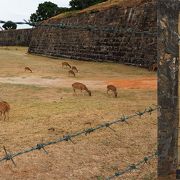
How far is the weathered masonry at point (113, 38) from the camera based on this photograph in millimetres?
21203

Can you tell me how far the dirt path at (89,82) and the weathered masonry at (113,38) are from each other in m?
2.76

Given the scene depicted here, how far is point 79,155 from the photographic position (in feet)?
19.5

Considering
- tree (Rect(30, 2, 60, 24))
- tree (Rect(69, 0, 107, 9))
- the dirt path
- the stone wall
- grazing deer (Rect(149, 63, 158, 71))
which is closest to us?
the dirt path

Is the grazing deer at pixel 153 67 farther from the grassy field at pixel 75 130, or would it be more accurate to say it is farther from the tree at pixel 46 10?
the tree at pixel 46 10

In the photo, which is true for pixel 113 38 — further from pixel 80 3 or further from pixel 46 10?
pixel 46 10

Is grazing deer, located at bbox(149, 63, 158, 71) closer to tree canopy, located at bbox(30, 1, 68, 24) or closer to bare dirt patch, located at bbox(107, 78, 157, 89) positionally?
bare dirt patch, located at bbox(107, 78, 157, 89)

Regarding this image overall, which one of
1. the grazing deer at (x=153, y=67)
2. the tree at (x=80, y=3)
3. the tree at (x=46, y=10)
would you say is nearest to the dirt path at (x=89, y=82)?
the grazing deer at (x=153, y=67)

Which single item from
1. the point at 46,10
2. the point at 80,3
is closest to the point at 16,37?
the point at 80,3

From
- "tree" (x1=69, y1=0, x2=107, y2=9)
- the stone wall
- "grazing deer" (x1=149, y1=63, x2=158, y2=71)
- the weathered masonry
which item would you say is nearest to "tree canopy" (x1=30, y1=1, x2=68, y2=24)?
the stone wall

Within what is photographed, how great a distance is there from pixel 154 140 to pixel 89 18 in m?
22.0

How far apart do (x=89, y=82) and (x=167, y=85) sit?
41.3 ft

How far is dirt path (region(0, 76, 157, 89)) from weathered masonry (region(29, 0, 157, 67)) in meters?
2.76

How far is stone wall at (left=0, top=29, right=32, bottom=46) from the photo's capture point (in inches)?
2093

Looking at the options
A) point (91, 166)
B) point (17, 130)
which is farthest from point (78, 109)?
point (91, 166)
